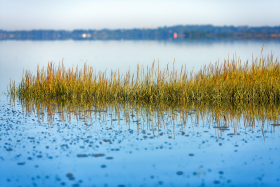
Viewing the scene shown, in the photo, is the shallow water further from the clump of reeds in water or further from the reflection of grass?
the clump of reeds in water

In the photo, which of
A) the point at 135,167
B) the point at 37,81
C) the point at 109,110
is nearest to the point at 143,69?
the point at 109,110

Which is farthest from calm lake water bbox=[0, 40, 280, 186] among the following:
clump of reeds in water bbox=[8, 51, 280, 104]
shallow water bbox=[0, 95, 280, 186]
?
clump of reeds in water bbox=[8, 51, 280, 104]

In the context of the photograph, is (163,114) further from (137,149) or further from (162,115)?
(137,149)

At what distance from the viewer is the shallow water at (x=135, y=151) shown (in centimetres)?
561

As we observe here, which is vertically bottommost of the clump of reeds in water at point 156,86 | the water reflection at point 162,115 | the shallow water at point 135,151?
the shallow water at point 135,151

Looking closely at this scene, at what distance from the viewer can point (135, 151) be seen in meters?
6.85

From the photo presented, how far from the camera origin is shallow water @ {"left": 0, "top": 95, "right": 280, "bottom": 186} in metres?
5.61

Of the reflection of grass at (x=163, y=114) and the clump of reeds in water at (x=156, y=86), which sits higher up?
the clump of reeds in water at (x=156, y=86)

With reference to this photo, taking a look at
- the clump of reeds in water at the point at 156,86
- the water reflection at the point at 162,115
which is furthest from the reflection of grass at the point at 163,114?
the clump of reeds in water at the point at 156,86

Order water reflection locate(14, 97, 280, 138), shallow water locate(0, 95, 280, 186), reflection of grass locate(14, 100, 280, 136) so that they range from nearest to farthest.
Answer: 1. shallow water locate(0, 95, 280, 186)
2. water reflection locate(14, 97, 280, 138)
3. reflection of grass locate(14, 100, 280, 136)

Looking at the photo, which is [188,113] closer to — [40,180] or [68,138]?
[68,138]

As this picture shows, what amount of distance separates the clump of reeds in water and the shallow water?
8.03 ft

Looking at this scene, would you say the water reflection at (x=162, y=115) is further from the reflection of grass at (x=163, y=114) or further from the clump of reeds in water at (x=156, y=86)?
→ the clump of reeds in water at (x=156, y=86)

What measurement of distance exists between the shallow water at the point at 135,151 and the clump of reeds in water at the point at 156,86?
96.3 inches
